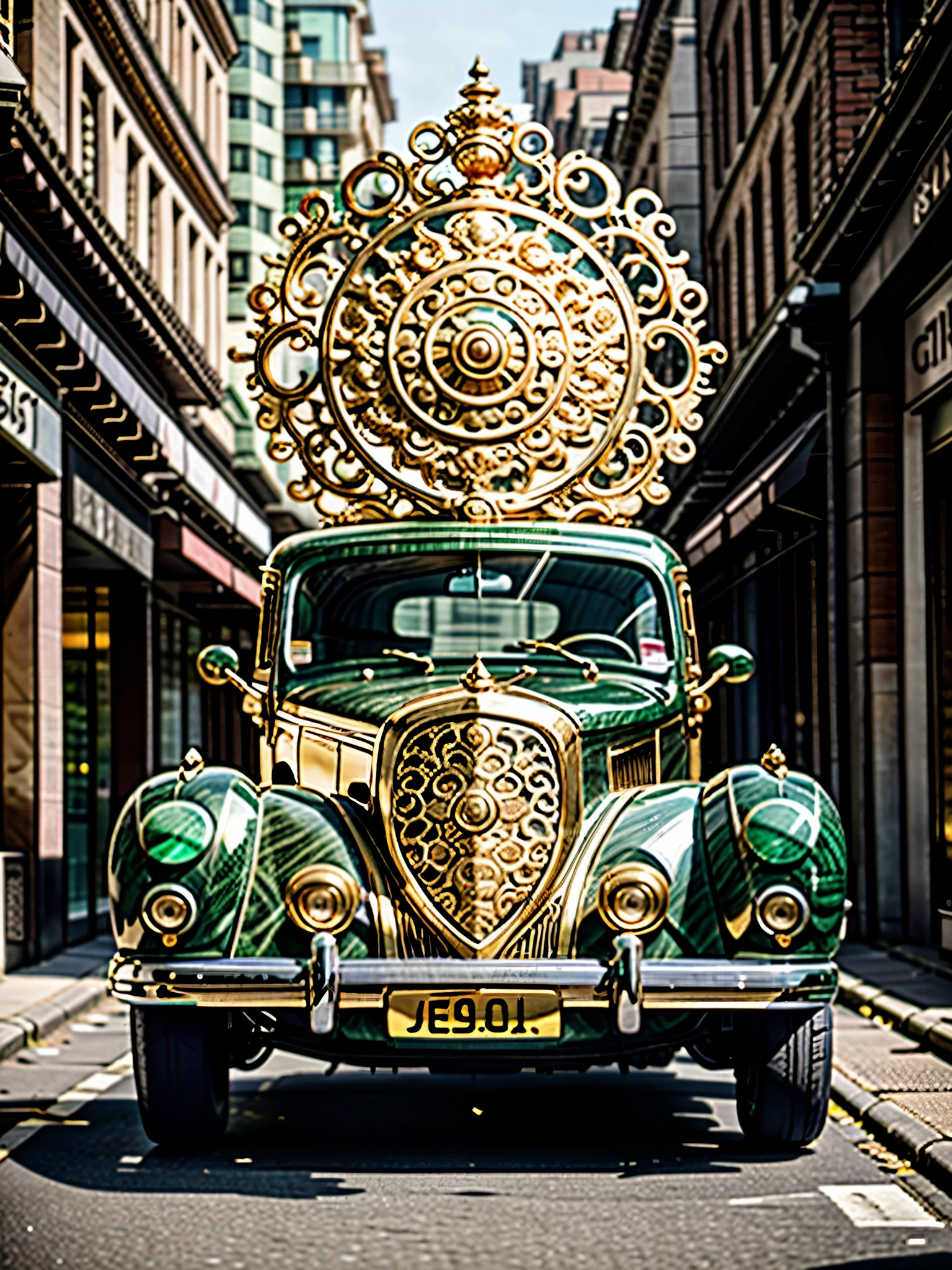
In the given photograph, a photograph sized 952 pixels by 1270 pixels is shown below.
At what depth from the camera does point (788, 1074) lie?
8.08 meters

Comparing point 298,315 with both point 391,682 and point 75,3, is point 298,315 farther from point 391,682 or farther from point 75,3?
point 75,3

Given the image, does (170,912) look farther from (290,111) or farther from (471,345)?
(290,111)

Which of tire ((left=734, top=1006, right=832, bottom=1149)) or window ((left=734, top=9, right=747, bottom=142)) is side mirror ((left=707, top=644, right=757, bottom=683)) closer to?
tire ((left=734, top=1006, right=832, bottom=1149))

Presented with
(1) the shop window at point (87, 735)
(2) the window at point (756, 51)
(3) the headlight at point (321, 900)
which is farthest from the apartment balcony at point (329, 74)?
(3) the headlight at point (321, 900)

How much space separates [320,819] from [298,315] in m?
3.59

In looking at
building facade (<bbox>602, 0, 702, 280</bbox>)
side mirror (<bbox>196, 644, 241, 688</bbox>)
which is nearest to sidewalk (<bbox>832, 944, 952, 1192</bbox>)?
side mirror (<bbox>196, 644, 241, 688</bbox>)

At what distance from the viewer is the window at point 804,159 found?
2495cm

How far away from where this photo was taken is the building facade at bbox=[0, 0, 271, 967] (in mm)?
17047

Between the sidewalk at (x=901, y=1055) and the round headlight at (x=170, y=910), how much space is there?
2.78 meters

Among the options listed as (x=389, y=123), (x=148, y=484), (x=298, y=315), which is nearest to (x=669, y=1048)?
(x=298, y=315)

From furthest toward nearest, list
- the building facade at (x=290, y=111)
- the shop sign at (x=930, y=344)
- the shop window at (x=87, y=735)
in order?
the building facade at (x=290, y=111) < the shop window at (x=87, y=735) < the shop sign at (x=930, y=344)

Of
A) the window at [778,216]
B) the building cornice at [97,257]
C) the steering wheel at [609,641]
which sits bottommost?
the steering wheel at [609,641]

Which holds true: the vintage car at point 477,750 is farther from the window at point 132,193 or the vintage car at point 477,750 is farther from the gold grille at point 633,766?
the window at point 132,193

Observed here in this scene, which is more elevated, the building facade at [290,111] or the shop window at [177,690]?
the building facade at [290,111]
